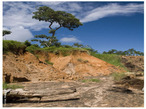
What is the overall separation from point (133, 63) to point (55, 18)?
15768 millimetres

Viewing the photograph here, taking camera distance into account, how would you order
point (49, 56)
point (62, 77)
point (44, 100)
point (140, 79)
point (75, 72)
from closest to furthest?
point (44, 100) < point (140, 79) < point (62, 77) < point (75, 72) < point (49, 56)

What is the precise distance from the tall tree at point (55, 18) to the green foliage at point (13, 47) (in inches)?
652

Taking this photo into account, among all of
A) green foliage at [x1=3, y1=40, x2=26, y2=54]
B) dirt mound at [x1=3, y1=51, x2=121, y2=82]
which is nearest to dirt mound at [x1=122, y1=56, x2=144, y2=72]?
dirt mound at [x1=3, y1=51, x2=121, y2=82]

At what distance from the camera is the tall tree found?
28062 mm

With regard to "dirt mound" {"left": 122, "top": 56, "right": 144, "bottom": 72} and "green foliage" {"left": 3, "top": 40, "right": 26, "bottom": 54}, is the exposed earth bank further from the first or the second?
"green foliage" {"left": 3, "top": 40, "right": 26, "bottom": 54}

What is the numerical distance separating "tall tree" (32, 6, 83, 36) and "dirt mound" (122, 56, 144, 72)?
37.4ft

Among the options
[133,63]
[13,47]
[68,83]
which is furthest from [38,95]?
[133,63]

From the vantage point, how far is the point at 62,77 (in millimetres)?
11633

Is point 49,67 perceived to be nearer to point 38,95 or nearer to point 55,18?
point 38,95

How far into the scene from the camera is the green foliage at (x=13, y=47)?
1120cm

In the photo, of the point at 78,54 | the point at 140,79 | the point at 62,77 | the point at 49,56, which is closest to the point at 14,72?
the point at 62,77

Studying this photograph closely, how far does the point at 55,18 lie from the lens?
28469mm

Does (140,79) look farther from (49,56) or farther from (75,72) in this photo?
(49,56)

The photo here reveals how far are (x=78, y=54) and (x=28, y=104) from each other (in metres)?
14.8
